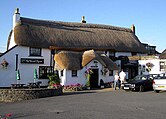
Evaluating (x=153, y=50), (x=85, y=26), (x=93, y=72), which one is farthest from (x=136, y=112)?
(x=153, y=50)

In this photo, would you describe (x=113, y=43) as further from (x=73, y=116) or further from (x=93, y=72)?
(x=73, y=116)

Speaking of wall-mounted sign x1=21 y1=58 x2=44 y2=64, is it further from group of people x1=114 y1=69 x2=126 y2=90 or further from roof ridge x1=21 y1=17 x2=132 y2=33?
group of people x1=114 y1=69 x2=126 y2=90

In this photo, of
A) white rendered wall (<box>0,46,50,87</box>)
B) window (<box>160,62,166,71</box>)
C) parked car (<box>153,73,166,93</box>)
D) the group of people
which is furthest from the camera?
window (<box>160,62,166,71</box>)

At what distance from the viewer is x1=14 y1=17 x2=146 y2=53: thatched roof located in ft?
99.6

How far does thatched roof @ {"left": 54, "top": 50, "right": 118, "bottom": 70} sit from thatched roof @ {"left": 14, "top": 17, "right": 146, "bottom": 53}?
1598mm

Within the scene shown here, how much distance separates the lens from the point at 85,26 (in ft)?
125

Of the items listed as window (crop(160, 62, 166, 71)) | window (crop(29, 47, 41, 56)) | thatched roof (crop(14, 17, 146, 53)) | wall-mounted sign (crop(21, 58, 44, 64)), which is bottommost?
window (crop(160, 62, 166, 71))

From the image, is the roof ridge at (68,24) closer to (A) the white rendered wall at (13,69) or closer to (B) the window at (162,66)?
(A) the white rendered wall at (13,69)

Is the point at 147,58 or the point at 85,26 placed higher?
the point at 85,26

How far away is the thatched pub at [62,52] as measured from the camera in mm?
28578

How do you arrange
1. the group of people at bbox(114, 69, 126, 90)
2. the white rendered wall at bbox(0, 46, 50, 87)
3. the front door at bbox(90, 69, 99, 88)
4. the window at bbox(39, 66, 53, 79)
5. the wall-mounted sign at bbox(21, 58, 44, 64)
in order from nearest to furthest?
the group of people at bbox(114, 69, 126, 90)
the white rendered wall at bbox(0, 46, 50, 87)
the wall-mounted sign at bbox(21, 58, 44, 64)
the window at bbox(39, 66, 53, 79)
the front door at bbox(90, 69, 99, 88)

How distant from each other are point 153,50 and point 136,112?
3686cm

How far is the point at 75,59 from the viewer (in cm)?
2959

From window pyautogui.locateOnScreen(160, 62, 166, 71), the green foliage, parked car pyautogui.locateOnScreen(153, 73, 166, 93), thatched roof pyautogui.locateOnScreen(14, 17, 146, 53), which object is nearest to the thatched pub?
thatched roof pyautogui.locateOnScreen(14, 17, 146, 53)
